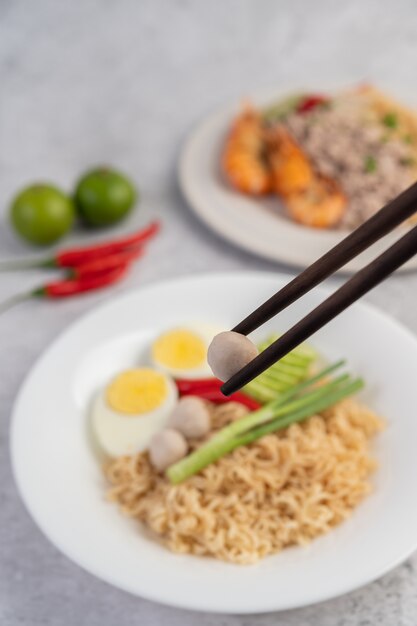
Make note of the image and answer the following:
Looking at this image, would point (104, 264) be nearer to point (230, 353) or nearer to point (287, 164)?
point (287, 164)

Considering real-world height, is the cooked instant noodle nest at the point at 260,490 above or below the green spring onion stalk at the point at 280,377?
below

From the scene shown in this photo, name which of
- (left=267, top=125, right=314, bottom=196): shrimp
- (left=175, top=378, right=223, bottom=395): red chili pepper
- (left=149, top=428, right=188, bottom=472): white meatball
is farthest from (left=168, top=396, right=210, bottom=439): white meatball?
(left=267, top=125, right=314, bottom=196): shrimp

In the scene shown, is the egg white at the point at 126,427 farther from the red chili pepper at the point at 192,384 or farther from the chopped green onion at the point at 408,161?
the chopped green onion at the point at 408,161

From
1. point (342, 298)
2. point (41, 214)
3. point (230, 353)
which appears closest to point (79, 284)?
point (41, 214)

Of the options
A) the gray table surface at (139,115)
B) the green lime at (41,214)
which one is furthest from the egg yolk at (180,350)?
the green lime at (41,214)

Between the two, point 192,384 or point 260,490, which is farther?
point 192,384

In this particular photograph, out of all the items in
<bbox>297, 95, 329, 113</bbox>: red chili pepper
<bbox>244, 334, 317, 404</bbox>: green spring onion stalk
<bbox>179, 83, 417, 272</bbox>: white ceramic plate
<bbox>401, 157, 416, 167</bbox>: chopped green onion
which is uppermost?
<bbox>297, 95, 329, 113</bbox>: red chili pepper

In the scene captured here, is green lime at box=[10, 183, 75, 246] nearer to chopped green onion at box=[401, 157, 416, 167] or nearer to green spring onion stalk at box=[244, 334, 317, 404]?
green spring onion stalk at box=[244, 334, 317, 404]
